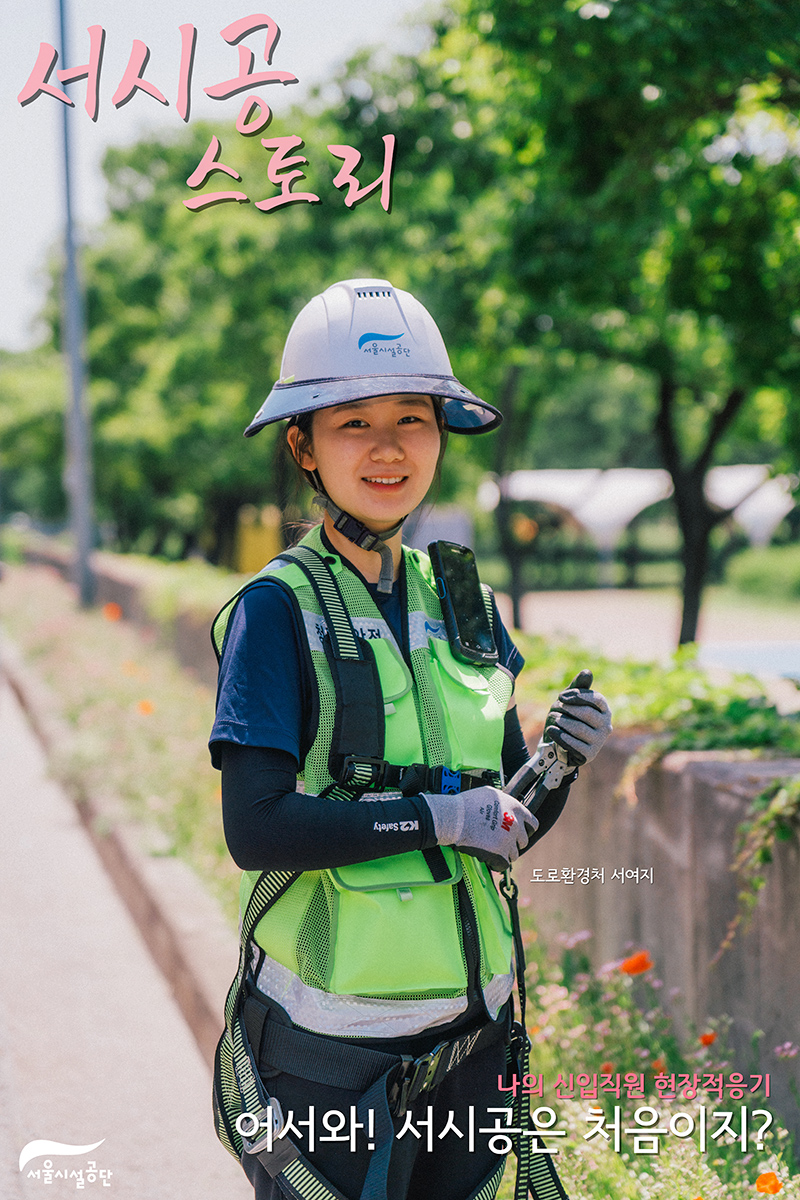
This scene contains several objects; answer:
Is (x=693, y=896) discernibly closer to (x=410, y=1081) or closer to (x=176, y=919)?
(x=410, y=1081)

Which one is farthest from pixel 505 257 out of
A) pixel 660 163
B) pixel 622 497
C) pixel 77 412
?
pixel 622 497

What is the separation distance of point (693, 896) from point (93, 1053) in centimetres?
238

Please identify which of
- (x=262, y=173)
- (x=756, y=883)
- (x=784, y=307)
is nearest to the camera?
(x=756, y=883)

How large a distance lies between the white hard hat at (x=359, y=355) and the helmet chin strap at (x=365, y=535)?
0.59 feet

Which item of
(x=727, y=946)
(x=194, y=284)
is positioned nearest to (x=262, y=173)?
(x=194, y=284)

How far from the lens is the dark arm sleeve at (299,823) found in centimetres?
185

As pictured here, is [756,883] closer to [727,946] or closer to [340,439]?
[727,946]

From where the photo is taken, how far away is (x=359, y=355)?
2.05 meters

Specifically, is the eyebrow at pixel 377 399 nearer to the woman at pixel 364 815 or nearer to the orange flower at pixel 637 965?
the woman at pixel 364 815

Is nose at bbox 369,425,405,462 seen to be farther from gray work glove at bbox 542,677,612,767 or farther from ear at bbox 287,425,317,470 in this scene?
gray work glove at bbox 542,677,612,767

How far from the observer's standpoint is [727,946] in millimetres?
3184

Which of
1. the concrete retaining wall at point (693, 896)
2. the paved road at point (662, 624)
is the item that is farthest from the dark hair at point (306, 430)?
the paved road at point (662, 624)

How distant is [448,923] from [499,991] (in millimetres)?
197

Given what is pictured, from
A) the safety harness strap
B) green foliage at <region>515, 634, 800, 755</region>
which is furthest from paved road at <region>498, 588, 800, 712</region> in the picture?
the safety harness strap
